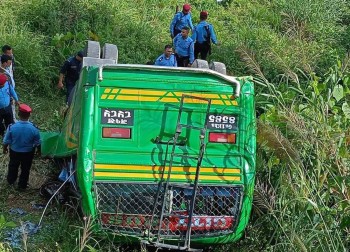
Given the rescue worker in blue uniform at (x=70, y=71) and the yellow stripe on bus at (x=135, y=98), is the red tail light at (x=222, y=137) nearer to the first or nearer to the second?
the yellow stripe on bus at (x=135, y=98)

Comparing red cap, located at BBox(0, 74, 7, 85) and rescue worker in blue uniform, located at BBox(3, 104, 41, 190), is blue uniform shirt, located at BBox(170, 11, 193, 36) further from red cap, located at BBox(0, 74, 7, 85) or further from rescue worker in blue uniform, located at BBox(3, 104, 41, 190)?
rescue worker in blue uniform, located at BBox(3, 104, 41, 190)

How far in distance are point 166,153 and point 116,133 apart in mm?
543

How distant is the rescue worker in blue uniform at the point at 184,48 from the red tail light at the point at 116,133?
510cm

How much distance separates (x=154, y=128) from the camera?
7.34 m

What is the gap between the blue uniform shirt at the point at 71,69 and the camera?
10.8m

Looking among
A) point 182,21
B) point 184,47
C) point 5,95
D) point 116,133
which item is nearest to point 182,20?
point 182,21

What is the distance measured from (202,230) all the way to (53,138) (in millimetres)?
2752

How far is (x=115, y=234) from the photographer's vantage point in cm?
692

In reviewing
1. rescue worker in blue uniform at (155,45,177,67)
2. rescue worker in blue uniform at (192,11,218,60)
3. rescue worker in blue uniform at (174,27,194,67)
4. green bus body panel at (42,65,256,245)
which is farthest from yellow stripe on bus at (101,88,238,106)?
rescue worker in blue uniform at (192,11,218,60)

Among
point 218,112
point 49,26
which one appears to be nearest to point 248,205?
point 218,112

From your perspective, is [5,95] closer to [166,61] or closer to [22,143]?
[22,143]


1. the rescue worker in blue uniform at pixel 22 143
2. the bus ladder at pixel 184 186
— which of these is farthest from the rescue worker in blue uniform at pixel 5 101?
the bus ladder at pixel 184 186

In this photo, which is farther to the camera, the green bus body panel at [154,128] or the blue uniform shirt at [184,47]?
the blue uniform shirt at [184,47]

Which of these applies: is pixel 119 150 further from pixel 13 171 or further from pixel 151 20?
pixel 151 20
